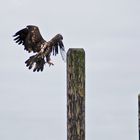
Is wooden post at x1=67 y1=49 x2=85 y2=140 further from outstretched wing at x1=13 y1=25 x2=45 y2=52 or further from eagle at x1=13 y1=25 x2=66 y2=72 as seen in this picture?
outstretched wing at x1=13 y1=25 x2=45 y2=52

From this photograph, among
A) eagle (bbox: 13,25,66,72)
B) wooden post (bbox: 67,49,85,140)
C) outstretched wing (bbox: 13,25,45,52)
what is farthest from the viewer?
outstretched wing (bbox: 13,25,45,52)

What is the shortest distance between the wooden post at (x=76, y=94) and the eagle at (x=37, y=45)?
1158 millimetres

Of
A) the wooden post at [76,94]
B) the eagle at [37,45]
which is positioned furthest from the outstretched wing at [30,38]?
the wooden post at [76,94]

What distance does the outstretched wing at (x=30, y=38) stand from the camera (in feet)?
29.2

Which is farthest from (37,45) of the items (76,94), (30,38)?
(76,94)

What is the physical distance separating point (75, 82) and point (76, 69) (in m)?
0.15

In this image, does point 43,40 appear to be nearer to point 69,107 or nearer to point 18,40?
point 18,40

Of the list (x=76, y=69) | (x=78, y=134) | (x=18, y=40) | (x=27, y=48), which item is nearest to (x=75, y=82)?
(x=76, y=69)

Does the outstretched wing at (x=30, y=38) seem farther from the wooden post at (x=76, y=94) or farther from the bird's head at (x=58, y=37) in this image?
the wooden post at (x=76, y=94)

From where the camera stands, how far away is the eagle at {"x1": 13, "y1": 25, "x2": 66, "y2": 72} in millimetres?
7895

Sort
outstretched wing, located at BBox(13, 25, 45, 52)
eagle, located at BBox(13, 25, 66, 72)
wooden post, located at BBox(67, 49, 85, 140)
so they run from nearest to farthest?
wooden post, located at BBox(67, 49, 85, 140) → eagle, located at BBox(13, 25, 66, 72) → outstretched wing, located at BBox(13, 25, 45, 52)

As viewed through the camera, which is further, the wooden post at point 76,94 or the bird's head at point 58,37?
the bird's head at point 58,37

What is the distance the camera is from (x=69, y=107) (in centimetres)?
584

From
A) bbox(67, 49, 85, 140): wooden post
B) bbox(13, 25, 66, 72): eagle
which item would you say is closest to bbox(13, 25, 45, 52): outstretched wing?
bbox(13, 25, 66, 72): eagle
